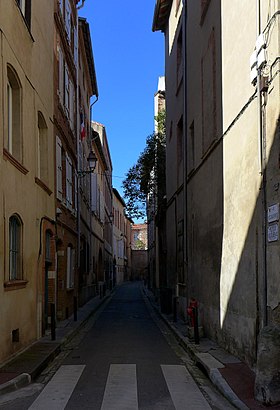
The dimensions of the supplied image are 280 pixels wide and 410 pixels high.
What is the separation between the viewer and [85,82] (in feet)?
94.2

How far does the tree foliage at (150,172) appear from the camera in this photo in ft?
90.0

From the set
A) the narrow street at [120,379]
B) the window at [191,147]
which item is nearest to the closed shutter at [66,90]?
the window at [191,147]

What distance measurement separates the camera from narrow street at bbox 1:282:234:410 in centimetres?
695

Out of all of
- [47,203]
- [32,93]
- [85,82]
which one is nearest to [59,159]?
[47,203]

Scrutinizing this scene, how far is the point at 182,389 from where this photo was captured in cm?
780

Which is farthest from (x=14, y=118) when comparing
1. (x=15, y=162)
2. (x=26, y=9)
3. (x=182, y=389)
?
(x=182, y=389)

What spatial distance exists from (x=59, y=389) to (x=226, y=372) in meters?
2.61

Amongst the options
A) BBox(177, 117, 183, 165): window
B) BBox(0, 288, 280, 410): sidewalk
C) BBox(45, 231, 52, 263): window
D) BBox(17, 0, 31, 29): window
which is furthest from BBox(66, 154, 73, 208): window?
BBox(17, 0, 31, 29): window

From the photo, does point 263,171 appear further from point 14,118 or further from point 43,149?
point 43,149

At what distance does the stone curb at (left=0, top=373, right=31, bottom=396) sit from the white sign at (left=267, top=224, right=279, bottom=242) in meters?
4.25

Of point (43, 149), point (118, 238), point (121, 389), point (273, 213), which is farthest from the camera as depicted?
point (118, 238)

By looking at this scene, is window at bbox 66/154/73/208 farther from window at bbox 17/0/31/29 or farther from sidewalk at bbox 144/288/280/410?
sidewalk at bbox 144/288/280/410

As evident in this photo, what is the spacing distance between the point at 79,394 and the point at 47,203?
737 cm

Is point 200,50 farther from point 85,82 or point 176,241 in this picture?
point 85,82
